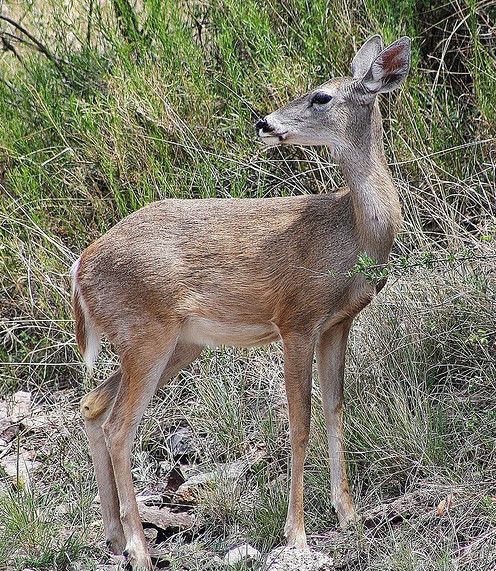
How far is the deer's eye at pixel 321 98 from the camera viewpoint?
528 cm

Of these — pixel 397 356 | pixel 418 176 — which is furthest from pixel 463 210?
pixel 397 356

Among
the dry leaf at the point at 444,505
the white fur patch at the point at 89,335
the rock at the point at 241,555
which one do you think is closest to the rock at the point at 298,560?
the rock at the point at 241,555

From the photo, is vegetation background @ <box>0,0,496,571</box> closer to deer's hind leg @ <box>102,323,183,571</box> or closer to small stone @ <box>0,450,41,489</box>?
small stone @ <box>0,450,41,489</box>

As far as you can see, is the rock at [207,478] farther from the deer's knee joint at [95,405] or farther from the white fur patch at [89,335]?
the white fur patch at [89,335]

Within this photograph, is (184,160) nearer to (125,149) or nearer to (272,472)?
(125,149)

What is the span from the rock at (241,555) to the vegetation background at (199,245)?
0.10 metres

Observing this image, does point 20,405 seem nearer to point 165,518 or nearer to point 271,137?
point 165,518

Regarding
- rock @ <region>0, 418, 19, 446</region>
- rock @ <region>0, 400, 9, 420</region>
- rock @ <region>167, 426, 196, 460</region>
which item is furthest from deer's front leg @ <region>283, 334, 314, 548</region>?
rock @ <region>0, 400, 9, 420</region>

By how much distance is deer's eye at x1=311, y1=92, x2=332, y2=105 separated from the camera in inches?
208

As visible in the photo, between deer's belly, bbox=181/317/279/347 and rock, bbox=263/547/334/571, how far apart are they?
1014 mm

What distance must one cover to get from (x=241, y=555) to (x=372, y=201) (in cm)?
171

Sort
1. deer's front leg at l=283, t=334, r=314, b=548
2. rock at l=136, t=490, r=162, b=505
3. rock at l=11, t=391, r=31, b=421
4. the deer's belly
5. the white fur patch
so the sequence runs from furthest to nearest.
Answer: rock at l=11, t=391, r=31, b=421
rock at l=136, t=490, r=162, b=505
the white fur patch
the deer's belly
deer's front leg at l=283, t=334, r=314, b=548

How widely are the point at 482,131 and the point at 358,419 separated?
2390mm

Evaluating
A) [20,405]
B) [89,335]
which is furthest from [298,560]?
[20,405]
